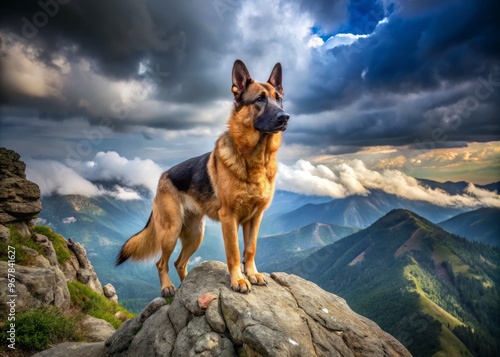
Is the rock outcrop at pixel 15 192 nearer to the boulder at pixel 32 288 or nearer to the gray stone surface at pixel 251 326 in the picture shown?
the boulder at pixel 32 288

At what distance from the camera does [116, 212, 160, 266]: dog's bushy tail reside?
36.6 feet

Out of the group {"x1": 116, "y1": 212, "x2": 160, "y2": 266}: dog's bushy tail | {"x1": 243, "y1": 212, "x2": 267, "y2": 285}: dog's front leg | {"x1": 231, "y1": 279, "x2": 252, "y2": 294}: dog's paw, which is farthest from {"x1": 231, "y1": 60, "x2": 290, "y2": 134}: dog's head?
{"x1": 116, "y1": 212, "x2": 160, "y2": 266}: dog's bushy tail

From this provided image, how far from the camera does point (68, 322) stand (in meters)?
12.2

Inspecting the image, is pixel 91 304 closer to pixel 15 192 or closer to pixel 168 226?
pixel 15 192

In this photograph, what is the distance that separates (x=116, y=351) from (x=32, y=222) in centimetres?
1356

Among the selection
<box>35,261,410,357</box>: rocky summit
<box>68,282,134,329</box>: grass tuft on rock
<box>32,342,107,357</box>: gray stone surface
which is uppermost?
<box>35,261,410,357</box>: rocky summit

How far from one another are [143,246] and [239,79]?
22.5 ft

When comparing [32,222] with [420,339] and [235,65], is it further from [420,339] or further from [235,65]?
[420,339]

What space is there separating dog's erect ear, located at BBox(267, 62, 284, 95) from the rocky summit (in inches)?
214

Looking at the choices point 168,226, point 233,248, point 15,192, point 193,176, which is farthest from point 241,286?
point 15,192

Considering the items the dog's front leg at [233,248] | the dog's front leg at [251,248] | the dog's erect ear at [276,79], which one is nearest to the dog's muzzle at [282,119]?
the dog's erect ear at [276,79]

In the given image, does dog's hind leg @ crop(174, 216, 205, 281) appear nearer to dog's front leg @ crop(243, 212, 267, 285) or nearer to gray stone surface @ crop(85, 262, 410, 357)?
gray stone surface @ crop(85, 262, 410, 357)

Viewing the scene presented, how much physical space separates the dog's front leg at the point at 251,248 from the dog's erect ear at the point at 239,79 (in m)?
3.30

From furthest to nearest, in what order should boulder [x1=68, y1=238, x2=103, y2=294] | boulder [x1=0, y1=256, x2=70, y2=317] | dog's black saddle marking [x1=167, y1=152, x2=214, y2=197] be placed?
boulder [x1=68, y1=238, x2=103, y2=294]
boulder [x1=0, y1=256, x2=70, y2=317]
dog's black saddle marking [x1=167, y1=152, x2=214, y2=197]
